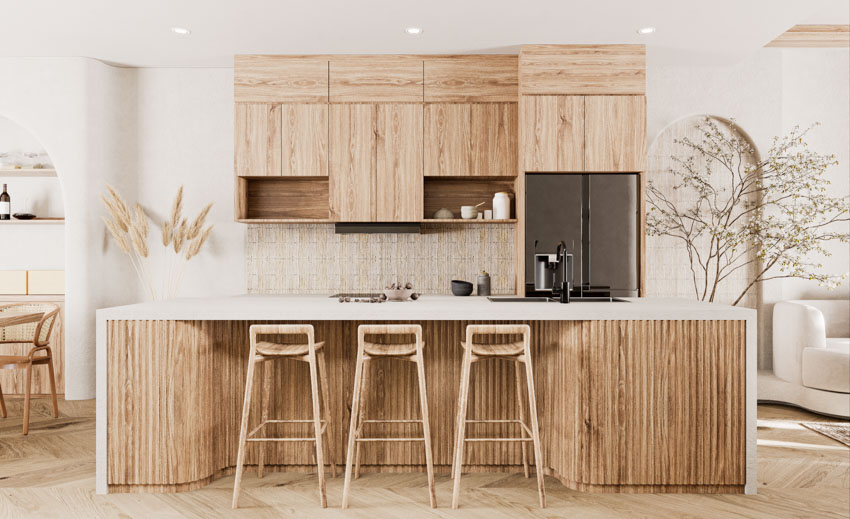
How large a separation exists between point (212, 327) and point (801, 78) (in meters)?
5.50

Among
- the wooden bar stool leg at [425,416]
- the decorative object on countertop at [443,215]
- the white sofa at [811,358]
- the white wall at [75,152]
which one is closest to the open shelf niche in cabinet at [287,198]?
the decorative object on countertop at [443,215]

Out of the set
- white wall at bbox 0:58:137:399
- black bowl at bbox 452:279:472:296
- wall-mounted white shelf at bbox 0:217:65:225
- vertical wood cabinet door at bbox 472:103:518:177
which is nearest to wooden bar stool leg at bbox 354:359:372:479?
black bowl at bbox 452:279:472:296

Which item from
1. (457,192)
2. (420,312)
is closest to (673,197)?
Answer: (457,192)

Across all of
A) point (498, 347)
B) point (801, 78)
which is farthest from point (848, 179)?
point (498, 347)

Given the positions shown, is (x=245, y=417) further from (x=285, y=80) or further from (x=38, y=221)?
(x=38, y=221)

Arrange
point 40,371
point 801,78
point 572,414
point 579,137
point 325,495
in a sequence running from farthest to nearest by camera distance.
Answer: point 801,78, point 40,371, point 579,137, point 572,414, point 325,495

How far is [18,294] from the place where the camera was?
460cm

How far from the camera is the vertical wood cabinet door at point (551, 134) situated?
382 cm

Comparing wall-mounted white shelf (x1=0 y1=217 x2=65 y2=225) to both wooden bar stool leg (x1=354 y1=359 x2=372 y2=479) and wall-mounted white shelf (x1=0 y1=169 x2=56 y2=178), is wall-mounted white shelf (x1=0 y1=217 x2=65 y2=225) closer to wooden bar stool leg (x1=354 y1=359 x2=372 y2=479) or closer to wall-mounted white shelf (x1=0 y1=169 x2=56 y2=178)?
wall-mounted white shelf (x1=0 y1=169 x2=56 y2=178)

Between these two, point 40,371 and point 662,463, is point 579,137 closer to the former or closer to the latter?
point 662,463

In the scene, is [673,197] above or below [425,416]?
above

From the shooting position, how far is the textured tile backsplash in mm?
4418

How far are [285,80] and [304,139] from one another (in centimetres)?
48

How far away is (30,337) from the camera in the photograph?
4.12 m
